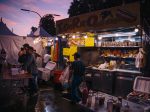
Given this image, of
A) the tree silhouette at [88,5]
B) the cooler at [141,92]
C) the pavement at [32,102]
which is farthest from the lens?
the tree silhouette at [88,5]

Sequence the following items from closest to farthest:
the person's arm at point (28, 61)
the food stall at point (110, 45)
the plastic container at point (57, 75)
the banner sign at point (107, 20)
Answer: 1. the banner sign at point (107, 20)
2. the food stall at point (110, 45)
3. the person's arm at point (28, 61)
4. the plastic container at point (57, 75)

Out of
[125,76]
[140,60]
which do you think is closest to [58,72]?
[125,76]

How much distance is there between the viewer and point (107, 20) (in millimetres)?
11289

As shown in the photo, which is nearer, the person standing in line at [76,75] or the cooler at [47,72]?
the person standing in line at [76,75]

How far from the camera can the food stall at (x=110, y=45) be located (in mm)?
10758

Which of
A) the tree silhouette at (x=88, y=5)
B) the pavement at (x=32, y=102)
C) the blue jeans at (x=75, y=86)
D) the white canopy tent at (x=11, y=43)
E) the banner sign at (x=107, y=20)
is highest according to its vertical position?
the tree silhouette at (x=88, y=5)

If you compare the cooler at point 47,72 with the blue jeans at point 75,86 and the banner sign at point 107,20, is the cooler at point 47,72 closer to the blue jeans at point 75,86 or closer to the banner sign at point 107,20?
the banner sign at point 107,20

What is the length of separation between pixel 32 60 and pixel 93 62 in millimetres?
5019

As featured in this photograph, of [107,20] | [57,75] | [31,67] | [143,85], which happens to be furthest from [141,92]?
[57,75]

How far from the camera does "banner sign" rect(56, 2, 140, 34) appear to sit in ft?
32.6

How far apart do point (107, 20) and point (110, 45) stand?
3177 millimetres

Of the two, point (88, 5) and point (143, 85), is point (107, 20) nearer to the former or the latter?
point (143, 85)

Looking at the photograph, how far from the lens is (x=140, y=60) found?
11109 mm

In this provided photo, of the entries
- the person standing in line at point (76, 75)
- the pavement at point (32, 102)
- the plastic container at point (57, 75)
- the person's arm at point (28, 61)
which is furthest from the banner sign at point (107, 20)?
the pavement at point (32, 102)
